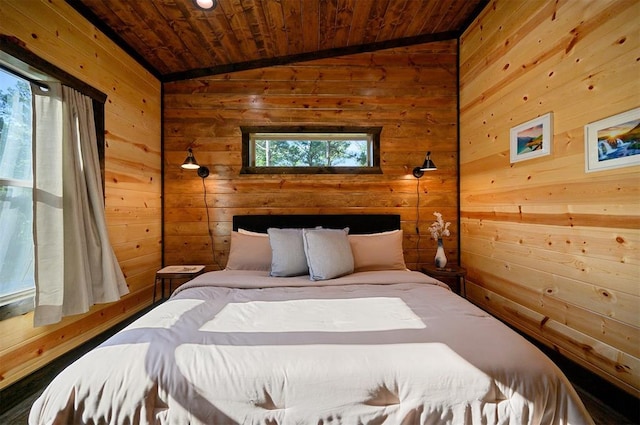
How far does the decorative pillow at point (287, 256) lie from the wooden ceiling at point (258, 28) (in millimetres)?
1893

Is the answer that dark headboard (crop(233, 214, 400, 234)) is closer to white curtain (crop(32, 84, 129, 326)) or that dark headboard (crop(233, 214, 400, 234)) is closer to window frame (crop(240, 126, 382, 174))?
window frame (crop(240, 126, 382, 174))

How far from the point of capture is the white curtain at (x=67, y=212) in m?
1.72

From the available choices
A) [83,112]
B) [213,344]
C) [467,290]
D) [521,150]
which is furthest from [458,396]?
[83,112]

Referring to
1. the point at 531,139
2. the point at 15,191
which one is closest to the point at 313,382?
the point at 15,191

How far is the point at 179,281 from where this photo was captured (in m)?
3.06

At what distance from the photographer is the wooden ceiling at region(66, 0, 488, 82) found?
222 cm

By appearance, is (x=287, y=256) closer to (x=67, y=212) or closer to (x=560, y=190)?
(x=67, y=212)

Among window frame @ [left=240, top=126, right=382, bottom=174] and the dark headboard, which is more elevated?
window frame @ [left=240, top=126, right=382, bottom=174]

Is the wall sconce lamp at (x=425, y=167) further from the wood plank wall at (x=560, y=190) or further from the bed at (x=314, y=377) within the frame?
the bed at (x=314, y=377)

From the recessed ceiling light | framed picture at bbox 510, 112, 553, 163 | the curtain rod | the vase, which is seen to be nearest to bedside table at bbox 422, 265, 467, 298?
the vase

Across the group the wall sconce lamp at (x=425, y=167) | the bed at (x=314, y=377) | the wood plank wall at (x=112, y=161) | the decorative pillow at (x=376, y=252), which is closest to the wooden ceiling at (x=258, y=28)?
the wood plank wall at (x=112, y=161)

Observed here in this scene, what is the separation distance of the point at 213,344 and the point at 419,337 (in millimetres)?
856

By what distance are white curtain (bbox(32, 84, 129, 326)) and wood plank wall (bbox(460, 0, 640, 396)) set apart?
3.17 metres

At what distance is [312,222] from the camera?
3.00m
